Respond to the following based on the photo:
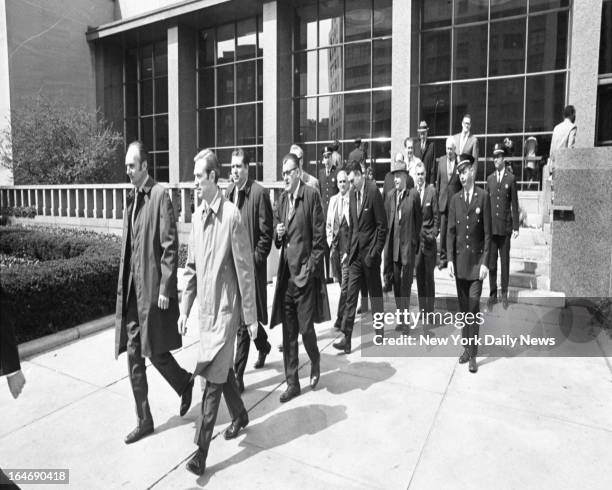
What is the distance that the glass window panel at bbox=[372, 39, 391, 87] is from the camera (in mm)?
16969

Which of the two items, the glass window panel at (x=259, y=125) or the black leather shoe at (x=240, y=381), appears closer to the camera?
the black leather shoe at (x=240, y=381)

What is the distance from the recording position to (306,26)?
1845cm

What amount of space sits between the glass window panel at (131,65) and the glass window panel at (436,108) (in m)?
16.0

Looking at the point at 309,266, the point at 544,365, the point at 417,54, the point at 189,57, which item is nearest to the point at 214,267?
the point at 309,266

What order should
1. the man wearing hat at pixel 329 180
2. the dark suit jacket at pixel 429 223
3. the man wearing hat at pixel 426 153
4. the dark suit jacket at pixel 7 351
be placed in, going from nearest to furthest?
the dark suit jacket at pixel 7 351 < the dark suit jacket at pixel 429 223 < the man wearing hat at pixel 426 153 < the man wearing hat at pixel 329 180

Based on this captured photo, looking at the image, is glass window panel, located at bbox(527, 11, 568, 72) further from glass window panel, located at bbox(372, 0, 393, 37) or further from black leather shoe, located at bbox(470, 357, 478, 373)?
black leather shoe, located at bbox(470, 357, 478, 373)

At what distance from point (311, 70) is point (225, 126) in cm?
519

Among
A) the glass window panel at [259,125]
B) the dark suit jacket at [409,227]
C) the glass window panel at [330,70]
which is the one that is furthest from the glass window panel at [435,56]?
the dark suit jacket at [409,227]

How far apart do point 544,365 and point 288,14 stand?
1691 cm

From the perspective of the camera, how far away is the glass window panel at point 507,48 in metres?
14.8

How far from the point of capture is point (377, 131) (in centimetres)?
1723

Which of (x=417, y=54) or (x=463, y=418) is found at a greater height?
(x=417, y=54)

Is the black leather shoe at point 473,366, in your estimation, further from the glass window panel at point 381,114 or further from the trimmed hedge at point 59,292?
the glass window panel at point 381,114

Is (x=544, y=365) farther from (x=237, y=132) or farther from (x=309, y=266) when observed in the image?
(x=237, y=132)
